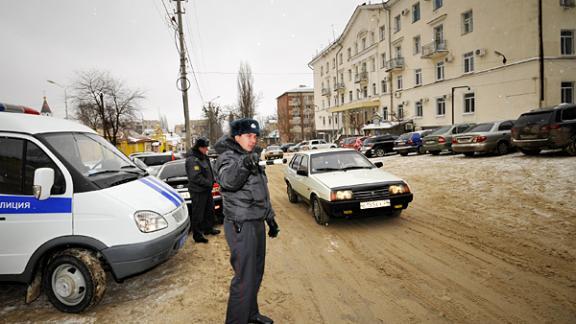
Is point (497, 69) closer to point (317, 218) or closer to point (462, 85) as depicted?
point (462, 85)

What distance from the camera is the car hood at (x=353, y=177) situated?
573cm

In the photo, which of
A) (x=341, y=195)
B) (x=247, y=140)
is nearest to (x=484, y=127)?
(x=341, y=195)

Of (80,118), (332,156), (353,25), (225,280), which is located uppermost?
(353,25)

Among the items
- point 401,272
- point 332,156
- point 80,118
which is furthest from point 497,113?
point 80,118

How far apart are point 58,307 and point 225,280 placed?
184cm

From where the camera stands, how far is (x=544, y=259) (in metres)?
3.98

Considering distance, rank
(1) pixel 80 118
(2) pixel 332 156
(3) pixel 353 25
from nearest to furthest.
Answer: (2) pixel 332 156 < (1) pixel 80 118 < (3) pixel 353 25

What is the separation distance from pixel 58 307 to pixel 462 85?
2907cm

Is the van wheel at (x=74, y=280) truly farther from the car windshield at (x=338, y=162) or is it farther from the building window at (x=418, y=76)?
the building window at (x=418, y=76)

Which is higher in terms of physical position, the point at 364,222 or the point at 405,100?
the point at 405,100

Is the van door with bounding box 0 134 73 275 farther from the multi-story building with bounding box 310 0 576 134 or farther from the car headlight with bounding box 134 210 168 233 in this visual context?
the multi-story building with bounding box 310 0 576 134

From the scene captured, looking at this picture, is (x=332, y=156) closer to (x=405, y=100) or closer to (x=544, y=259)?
(x=544, y=259)

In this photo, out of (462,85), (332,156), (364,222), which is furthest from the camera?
(462,85)

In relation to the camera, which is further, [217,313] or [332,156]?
[332,156]
